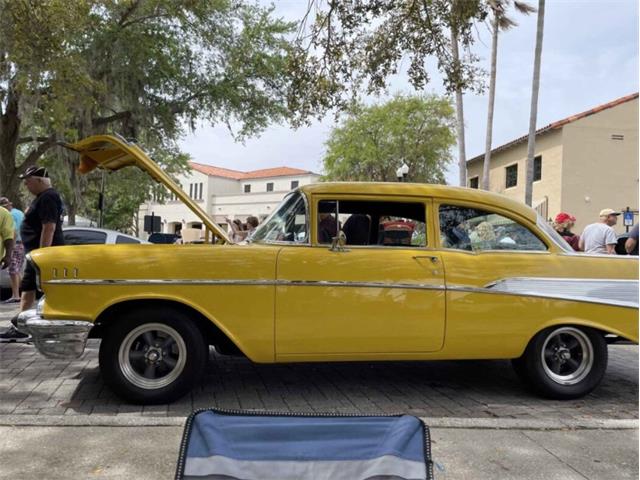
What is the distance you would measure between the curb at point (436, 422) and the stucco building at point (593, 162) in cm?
2165

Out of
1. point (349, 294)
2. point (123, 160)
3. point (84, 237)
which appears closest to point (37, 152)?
point (84, 237)

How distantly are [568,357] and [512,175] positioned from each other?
25485mm

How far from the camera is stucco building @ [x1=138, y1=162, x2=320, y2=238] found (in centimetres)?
5538

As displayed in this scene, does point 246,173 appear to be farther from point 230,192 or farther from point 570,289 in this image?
point 570,289

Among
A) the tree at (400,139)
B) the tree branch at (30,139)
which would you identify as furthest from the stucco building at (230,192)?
the tree branch at (30,139)

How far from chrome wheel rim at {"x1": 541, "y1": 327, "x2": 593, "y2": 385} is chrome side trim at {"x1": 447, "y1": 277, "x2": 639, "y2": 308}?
0.34 meters

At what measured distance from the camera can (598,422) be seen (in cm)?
399

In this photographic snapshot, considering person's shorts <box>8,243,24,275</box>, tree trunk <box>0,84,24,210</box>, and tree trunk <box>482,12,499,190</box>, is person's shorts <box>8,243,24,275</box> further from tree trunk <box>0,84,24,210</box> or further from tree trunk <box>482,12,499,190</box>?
tree trunk <box>482,12,499,190</box>

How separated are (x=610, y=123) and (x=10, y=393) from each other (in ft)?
84.4

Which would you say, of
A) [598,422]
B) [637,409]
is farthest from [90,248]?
[637,409]

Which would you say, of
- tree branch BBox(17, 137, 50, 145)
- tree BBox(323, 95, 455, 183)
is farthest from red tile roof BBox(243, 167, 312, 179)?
tree branch BBox(17, 137, 50, 145)

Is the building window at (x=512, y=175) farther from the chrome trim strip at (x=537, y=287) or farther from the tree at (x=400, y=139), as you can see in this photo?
the chrome trim strip at (x=537, y=287)

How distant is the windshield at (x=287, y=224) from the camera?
4535mm

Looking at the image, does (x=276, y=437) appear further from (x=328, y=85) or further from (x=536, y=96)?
(x=536, y=96)
